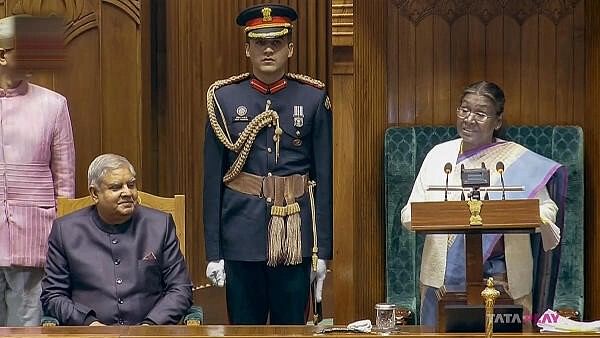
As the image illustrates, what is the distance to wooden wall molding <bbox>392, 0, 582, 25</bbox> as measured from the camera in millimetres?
5789

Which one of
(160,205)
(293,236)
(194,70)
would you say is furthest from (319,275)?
(194,70)

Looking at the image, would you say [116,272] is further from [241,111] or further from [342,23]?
[342,23]

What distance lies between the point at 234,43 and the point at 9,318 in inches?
91.6

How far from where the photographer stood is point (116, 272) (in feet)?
15.4

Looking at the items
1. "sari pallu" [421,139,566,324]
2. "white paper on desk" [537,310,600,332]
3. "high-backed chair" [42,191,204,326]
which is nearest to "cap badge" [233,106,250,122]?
"high-backed chair" [42,191,204,326]

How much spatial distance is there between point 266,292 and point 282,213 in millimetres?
311

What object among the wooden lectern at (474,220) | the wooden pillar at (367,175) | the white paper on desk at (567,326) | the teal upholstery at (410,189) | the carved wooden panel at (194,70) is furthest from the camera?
the carved wooden panel at (194,70)

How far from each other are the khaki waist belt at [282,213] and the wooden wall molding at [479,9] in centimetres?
114

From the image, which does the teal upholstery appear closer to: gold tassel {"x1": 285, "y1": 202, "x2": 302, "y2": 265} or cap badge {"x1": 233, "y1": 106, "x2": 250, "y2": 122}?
gold tassel {"x1": 285, "y1": 202, "x2": 302, "y2": 265}

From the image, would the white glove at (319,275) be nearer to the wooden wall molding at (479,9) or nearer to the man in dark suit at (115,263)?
the man in dark suit at (115,263)

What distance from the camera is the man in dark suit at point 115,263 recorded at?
4.66m

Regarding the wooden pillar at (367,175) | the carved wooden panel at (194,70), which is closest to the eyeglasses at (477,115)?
the wooden pillar at (367,175)

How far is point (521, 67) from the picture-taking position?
5809 mm

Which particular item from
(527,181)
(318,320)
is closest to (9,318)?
(318,320)
